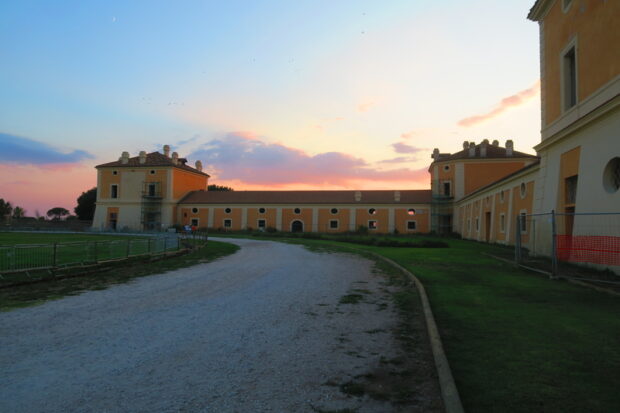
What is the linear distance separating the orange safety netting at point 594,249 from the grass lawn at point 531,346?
226 cm

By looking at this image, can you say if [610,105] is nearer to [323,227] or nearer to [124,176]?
[323,227]

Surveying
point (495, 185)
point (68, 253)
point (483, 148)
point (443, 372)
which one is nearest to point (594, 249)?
point (443, 372)

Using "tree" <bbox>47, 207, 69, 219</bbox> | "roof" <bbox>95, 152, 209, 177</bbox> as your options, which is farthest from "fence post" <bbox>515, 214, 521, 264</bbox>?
"tree" <bbox>47, 207, 69, 219</bbox>

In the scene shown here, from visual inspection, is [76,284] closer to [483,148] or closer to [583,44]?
[583,44]

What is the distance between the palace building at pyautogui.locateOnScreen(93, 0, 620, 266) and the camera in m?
12.3

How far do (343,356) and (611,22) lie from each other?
43.9 feet

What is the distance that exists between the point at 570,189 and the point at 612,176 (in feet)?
10.2

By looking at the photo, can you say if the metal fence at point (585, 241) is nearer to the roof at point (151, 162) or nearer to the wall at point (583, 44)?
the wall at point (583, 44)

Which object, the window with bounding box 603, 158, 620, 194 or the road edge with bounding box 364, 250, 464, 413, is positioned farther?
the window with bounding box 603, 158, 620, 194

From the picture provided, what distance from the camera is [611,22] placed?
468 inches

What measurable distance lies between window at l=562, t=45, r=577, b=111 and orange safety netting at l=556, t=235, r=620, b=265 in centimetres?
612

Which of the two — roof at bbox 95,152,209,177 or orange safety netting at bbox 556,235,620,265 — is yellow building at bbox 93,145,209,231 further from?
orange safety netting at bbox 556,235,620,265

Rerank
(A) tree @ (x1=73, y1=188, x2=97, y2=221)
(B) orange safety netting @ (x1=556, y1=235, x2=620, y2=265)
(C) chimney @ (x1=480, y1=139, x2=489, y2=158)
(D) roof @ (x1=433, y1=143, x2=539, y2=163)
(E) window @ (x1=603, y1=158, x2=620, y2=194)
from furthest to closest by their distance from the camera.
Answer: (A) tree @ (x1=73, y1=188, x2=97, y2=221), (C) chimney @ (x1=480, y1=139, x2=489, y2=158), (D) roof @ (x1=433, y1=143, x2=539, y2=163), (E) window @ (x1=603, y1=158, x2=620, y2=194), (B) orange safety netting @ (x1=556, y1=235, x2=620, y2=265)

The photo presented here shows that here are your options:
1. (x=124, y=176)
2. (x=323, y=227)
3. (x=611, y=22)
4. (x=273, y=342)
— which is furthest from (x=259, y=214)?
(x=273, y=342)
